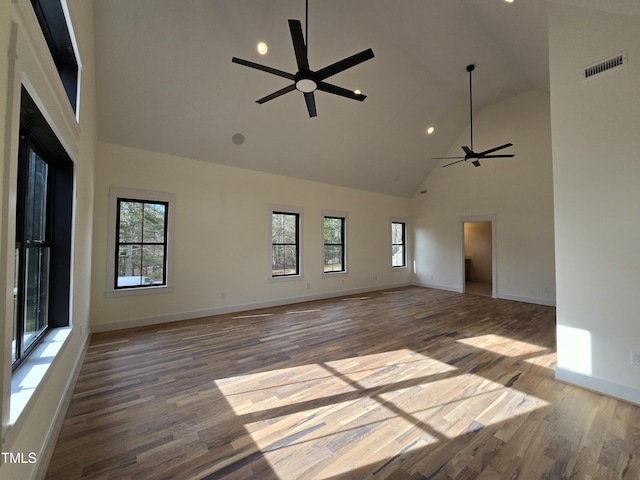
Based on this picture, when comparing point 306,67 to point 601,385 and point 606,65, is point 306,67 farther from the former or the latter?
point 601,385

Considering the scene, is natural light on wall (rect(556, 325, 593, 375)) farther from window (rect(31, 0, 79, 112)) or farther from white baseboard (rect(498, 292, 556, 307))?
window (rect(31, 0, 79, 112))

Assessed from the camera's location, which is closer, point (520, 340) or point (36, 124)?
point (36, 124)

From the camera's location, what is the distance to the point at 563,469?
1.66 m

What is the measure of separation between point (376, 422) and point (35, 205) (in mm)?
2982

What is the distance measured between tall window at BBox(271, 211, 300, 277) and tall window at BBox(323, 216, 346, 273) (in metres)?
0.88

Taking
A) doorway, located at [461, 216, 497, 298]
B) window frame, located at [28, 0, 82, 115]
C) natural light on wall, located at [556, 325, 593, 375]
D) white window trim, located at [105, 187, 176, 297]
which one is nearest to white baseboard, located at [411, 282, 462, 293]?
doorway, located at [461, 216, 497, 298]

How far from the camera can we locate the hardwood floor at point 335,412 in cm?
169

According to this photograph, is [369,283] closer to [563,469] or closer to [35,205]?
[563,469]

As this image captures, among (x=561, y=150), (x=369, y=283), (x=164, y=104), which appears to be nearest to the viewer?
(x=561, y=150)

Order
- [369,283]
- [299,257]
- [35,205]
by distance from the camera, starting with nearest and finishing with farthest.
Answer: [35,205]
[299,257]
[369,283]

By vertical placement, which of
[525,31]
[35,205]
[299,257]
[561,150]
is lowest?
[299,257]

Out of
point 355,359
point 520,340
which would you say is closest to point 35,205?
point 355,359

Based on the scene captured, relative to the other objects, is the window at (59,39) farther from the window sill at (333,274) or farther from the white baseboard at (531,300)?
the white baseboard at (531,300)

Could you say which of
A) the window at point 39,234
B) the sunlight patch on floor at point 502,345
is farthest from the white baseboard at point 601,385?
the window at point 39,234
